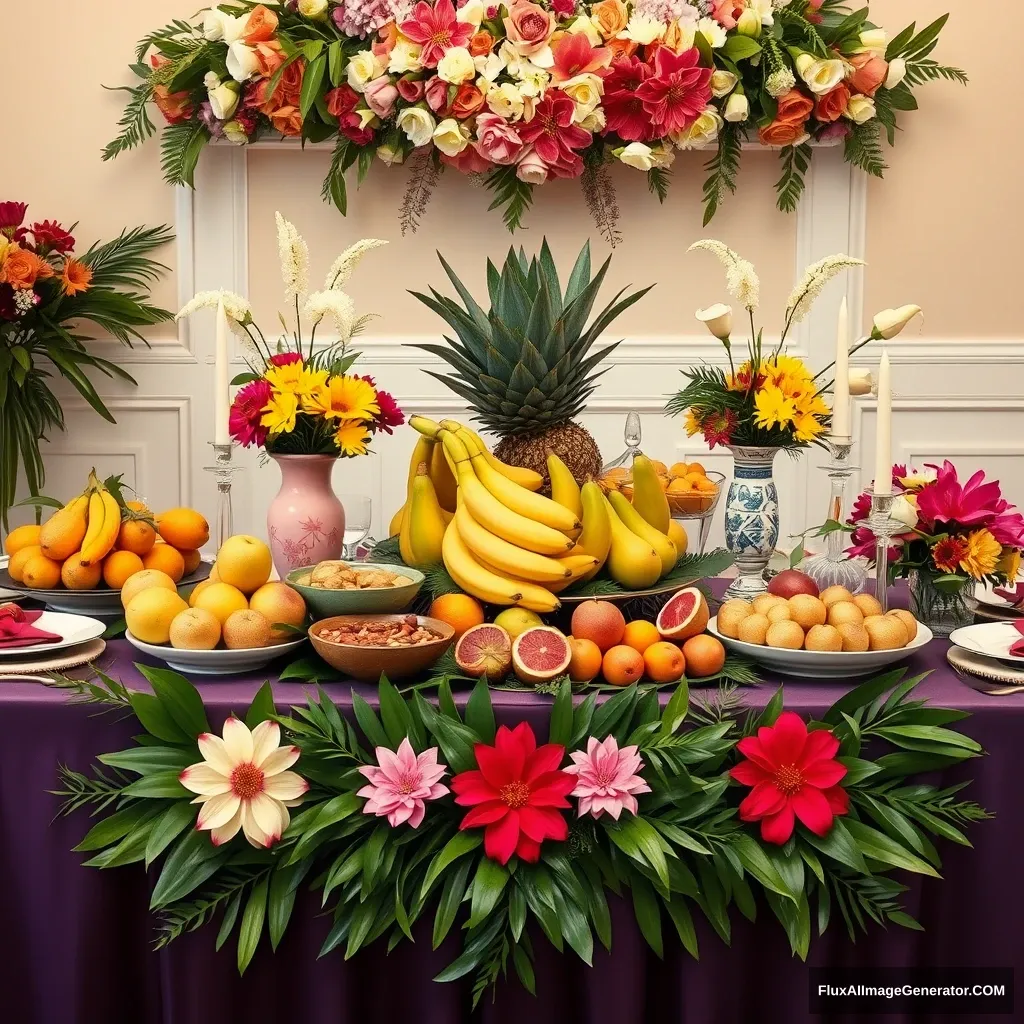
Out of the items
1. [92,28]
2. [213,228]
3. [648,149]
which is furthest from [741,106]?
[92,28]

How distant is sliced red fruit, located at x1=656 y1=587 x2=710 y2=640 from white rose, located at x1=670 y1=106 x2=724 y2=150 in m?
2.00

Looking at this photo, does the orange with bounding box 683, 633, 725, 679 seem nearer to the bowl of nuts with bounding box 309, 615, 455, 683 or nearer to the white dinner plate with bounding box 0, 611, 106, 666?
the bowl of nuts with bounding box 309, 615, 455, 683

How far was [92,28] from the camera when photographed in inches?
131

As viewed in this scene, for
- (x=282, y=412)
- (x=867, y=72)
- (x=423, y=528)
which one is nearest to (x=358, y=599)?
(x=423, y=528)

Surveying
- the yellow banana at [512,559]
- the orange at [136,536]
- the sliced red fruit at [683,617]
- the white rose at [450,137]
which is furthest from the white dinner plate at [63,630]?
the white rose at [450,137]

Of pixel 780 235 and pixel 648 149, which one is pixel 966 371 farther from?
pixel 648 149

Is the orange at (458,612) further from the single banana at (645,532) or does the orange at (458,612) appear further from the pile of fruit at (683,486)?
the pile of fruit at (683,486)

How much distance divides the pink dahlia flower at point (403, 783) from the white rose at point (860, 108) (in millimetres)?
2529

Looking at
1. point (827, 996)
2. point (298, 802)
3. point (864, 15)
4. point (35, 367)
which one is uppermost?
point (864, 15)

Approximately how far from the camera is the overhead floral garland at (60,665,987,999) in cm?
125

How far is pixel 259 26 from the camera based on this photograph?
3074mm

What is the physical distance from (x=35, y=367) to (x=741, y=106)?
2153 millimetres

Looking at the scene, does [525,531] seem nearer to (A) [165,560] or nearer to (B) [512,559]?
(B) [512,559]

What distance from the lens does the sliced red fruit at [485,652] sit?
1.38 meters
